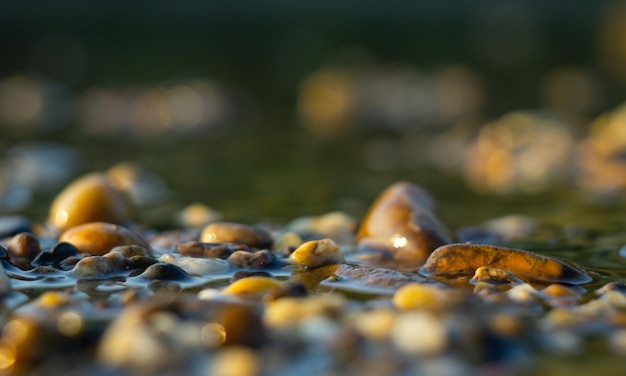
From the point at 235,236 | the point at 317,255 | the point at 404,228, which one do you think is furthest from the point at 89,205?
the point at 404,228

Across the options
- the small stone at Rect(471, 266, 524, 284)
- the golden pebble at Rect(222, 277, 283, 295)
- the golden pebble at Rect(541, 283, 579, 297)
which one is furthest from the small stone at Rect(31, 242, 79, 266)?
the golden pebble at Rect(541, 283, 579, 297)

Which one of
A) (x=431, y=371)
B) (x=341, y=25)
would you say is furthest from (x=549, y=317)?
(x=341, y=25)

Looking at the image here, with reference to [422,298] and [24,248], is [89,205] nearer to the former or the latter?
[24,248]

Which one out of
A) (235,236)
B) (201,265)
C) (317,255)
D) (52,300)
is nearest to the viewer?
(52,300)

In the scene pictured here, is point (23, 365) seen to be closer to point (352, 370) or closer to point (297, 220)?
point (352, 370)

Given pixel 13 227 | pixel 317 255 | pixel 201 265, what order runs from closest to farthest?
pixel 201 265
pixel 317 255
pixel 13 227

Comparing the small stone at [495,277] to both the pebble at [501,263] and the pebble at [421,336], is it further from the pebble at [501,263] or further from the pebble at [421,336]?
the pebble at [421,336]
